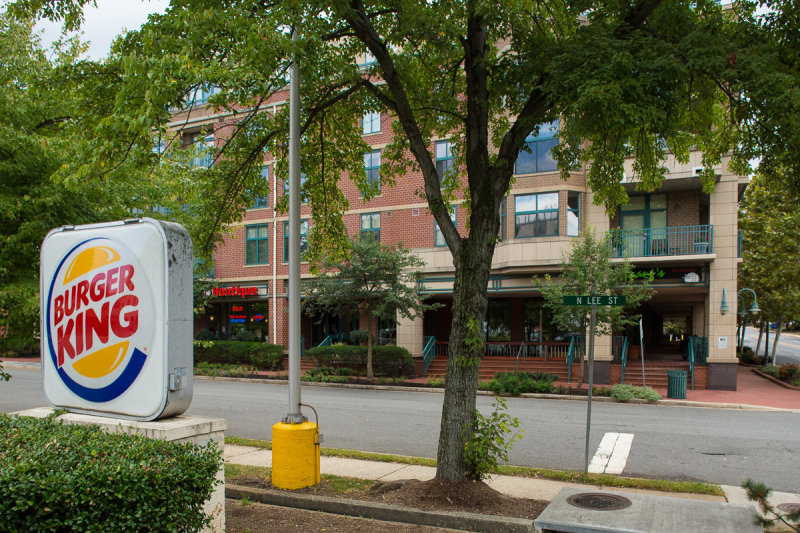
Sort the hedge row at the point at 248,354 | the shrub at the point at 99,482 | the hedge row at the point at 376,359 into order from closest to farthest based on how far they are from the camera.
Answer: the shrub at the point at 99,482 < the hedge row at the point at 376,359 < the hedge row at the point at 248,354

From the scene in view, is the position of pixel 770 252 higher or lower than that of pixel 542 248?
higher

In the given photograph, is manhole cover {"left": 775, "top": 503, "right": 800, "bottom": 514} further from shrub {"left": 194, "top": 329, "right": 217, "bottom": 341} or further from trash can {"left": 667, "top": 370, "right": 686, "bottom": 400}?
shrub {"left": 194, "top": 329, "right": 217, "bottom": 341}

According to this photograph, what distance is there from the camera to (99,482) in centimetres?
342

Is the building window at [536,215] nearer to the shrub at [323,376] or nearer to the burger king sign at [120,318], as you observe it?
the shrub at [323,376]

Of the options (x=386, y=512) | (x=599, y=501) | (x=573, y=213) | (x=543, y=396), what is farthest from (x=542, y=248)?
(x=386, y=512)

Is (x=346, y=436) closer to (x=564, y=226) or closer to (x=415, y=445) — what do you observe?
(x=415, y=445)

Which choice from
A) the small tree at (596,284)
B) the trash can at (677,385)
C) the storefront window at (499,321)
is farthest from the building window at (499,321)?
the trash can at (677,385)

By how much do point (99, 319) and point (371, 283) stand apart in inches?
711

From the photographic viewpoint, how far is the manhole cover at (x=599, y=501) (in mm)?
6391

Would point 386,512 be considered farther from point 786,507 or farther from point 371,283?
point 371,283

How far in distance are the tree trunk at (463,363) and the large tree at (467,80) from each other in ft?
0.05

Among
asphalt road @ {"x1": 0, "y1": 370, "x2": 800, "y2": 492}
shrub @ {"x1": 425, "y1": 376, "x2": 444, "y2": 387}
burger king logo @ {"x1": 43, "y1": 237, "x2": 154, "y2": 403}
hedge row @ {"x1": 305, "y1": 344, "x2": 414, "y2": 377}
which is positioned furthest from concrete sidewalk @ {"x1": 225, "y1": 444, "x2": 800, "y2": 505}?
hedge row @ {"x1": 305, "y1": 344, "x2": 414, "y2": 377}

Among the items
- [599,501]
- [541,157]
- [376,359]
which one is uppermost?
[541,157]

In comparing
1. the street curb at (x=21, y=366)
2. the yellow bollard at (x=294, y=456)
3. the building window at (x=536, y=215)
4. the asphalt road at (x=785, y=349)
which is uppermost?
the building window at (x=536, y=215)
